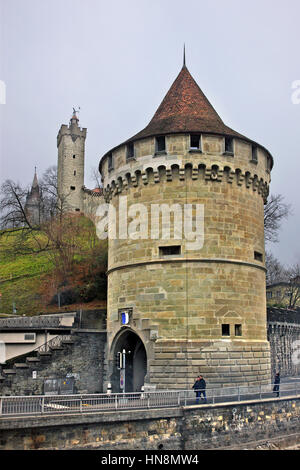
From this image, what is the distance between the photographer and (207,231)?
18.8m

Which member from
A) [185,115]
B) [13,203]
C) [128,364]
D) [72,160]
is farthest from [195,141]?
[72,160]

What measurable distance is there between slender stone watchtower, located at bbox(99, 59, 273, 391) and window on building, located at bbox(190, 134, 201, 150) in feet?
0.14

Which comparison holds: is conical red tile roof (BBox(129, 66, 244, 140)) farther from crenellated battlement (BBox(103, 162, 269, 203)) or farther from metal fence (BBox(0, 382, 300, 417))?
metal fence (BBox(0, 382, 300, 417))

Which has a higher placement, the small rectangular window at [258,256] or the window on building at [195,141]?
the window on building at [195,141]

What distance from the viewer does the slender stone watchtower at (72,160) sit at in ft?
215

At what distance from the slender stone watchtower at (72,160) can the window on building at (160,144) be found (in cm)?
4601

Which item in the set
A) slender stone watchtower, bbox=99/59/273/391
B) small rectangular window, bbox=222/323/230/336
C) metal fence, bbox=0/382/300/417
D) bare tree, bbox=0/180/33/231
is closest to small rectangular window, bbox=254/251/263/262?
slender stone watchtower, bbox=99/59/273/391

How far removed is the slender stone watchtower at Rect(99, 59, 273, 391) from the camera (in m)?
17.9

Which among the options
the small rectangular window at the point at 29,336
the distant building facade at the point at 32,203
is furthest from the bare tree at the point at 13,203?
the small rectangular window at the point at 29,336

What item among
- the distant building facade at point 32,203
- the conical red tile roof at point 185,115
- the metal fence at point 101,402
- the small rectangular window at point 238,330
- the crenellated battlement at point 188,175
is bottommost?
the metal fence at point 101,402

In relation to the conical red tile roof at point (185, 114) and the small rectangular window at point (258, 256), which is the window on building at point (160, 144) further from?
the small rectangular window at point (258, 256)

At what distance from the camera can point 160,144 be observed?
19.7 metres

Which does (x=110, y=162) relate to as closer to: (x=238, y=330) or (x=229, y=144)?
(x=229, y=144)

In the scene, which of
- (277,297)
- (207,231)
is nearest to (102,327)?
(207,231)
